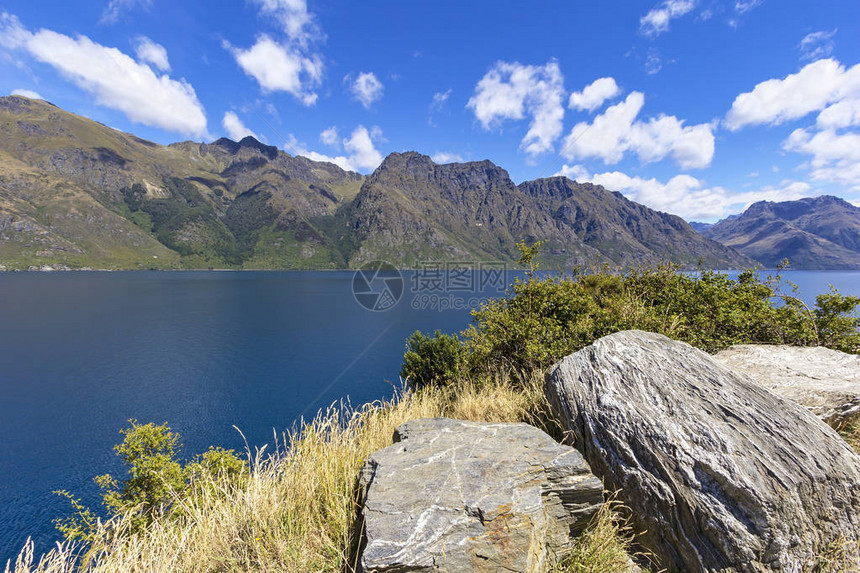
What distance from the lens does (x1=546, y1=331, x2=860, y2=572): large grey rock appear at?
12.4 ft

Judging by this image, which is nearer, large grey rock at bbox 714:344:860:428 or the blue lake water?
large grey rock at bbox 714:344:860:428

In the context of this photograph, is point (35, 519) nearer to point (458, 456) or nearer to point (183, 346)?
point (458, 456)

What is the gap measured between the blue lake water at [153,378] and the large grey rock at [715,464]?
26.7 meters

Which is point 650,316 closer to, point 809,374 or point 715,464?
point 809,374

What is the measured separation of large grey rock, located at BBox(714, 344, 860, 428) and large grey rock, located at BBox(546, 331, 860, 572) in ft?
3.34

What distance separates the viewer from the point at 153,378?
39.3 m

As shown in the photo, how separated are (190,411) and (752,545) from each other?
3909cm

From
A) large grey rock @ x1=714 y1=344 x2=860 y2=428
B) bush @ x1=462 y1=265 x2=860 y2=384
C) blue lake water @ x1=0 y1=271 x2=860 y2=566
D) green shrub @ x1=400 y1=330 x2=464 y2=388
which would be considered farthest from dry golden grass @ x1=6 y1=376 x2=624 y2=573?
blue lake water @ x1=0 y1=271 x2=860 y2=566

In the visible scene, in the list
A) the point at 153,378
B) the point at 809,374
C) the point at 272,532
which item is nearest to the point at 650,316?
the point at 809,374

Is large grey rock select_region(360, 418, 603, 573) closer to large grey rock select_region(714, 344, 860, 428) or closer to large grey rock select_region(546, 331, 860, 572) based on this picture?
large grey rock select_region(546, 331, 860, 572)

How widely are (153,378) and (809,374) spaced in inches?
2057

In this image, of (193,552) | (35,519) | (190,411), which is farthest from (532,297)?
(190,411)

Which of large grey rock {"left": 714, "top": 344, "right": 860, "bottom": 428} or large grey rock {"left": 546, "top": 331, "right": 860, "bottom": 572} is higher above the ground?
large grey rock {"left": 714, "top": 344, "right": 860, "bottom": 428}

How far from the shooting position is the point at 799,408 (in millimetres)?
4445
